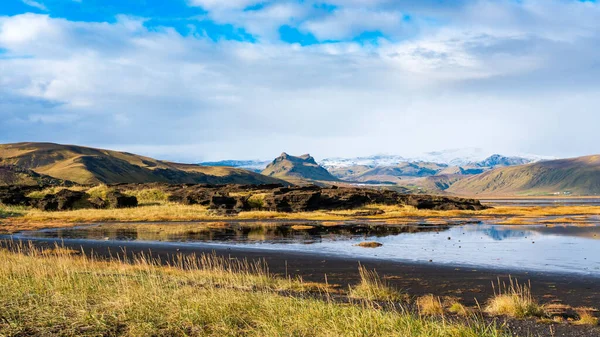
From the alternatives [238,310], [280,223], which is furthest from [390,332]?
[280,223]

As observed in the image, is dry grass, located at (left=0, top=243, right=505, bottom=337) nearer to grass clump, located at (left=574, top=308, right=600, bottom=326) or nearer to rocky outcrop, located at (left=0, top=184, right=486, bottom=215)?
grass clump, located at (left=574, top=308, right=600, bottom=326)

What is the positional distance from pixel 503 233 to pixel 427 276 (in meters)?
27.8

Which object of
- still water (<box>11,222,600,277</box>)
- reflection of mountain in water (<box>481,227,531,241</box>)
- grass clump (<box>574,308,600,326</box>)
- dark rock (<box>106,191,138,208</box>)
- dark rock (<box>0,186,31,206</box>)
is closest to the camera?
grass clump (<box>574,308,600,326</box>)

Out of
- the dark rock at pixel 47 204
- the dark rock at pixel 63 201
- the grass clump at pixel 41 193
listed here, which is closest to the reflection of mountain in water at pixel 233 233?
the dark rock at pixel 63 201

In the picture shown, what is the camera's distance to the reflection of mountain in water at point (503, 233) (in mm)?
42969

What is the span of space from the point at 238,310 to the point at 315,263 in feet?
48.5

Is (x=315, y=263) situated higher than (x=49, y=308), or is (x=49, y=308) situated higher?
(x=49, y=308)

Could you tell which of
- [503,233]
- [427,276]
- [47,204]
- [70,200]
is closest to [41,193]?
[47,204]

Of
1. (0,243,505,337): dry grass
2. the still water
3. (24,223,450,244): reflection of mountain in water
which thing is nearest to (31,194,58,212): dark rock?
→ (24,223,450,244): reflection of mountain in water

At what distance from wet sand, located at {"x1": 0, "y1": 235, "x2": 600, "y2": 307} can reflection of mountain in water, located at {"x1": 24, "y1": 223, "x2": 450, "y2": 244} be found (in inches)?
384

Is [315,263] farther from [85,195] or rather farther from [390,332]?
[85,195]

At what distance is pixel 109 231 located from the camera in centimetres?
4925

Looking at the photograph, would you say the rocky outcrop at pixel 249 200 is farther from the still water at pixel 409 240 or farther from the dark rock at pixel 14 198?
the still water at pixel 409 240

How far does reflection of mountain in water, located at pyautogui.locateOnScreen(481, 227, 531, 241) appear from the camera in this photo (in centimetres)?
4297
